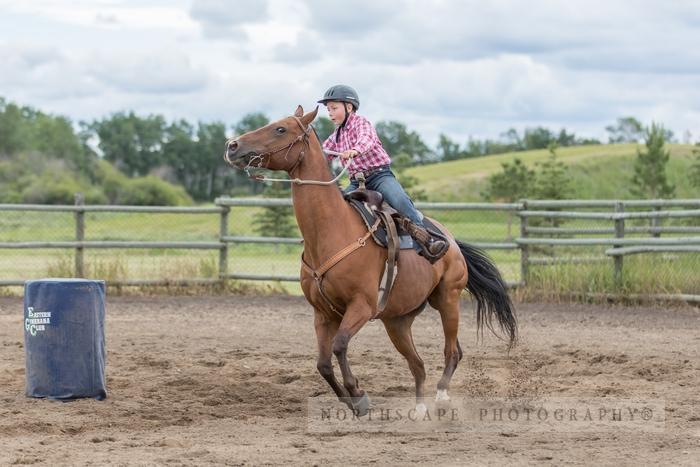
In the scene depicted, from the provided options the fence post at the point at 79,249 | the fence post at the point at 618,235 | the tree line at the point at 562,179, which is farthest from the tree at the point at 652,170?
the fence post at the point at 79,249

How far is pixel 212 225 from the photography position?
4559cm

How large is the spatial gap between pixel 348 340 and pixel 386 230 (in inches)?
41.1

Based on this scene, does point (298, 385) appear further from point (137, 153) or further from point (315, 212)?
point (137, 153)

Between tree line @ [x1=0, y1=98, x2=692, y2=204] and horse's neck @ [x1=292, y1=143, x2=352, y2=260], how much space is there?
5114 centimetres

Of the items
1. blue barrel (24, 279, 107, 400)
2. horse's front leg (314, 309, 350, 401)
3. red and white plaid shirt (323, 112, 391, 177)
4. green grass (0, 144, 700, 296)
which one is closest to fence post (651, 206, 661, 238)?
green grass (0, 144, 700, 296)

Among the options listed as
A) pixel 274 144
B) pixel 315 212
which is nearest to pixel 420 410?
pixel 315 212

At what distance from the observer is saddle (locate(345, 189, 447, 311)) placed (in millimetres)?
7754

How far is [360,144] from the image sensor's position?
7.73m

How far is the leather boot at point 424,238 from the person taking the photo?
8094mm

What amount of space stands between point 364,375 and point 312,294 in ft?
7.05

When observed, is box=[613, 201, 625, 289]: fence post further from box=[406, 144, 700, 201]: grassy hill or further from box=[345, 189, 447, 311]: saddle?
box=[406, 144, 700, 201]: grassy hill

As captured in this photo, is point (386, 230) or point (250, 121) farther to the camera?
point (250, 121)

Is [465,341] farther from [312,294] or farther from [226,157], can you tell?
[226,157]

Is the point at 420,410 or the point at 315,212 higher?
the point at 315,212
